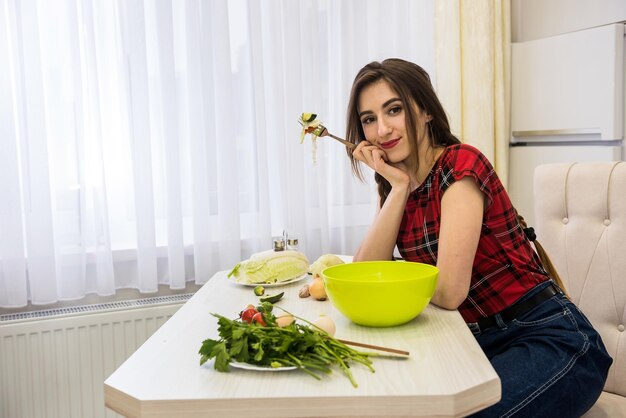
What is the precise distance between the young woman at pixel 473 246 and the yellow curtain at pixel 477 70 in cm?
103

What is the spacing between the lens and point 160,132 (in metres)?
2.24

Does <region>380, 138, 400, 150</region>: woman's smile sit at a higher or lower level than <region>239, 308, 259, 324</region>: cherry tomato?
higher

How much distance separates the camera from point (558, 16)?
2.60 meters

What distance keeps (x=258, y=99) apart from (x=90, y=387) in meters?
1.21

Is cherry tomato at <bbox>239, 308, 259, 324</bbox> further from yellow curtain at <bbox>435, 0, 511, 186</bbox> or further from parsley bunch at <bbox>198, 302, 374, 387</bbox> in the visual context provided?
yellow curtain at <bbox>435, 0, 511, 186</bbox>

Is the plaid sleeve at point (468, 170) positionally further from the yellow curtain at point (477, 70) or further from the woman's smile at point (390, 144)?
the yellow curtain at point (477, 70)

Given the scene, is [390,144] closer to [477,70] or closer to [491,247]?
[491,247]

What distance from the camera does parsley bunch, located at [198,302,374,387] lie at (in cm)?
94

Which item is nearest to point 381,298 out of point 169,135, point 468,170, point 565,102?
point 468,170

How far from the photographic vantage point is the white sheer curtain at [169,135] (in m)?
2.08

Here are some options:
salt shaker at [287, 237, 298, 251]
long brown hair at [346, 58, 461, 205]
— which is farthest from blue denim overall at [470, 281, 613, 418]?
salt shaker at [287, 237, 298, 251]

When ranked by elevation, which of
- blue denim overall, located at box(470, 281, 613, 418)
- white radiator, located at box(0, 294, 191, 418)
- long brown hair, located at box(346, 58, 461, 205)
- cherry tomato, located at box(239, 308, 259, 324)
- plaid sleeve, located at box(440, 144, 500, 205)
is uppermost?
A: long brown hair, located at box(346, 58, 461, 205)

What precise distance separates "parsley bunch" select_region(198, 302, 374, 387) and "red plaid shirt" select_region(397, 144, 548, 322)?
54 centimetres

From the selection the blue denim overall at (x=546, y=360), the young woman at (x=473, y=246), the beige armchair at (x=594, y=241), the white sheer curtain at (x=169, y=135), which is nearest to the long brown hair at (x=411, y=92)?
the young woman at (x=473, y=246)
